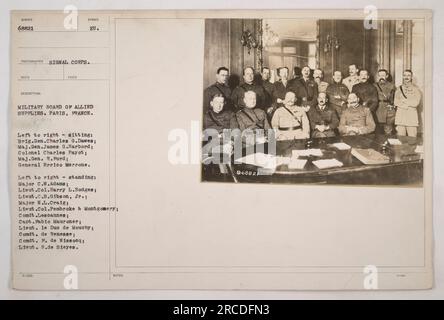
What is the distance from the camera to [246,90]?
1130 millimetres

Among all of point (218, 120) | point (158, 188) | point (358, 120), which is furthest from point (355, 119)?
point (158, 188)

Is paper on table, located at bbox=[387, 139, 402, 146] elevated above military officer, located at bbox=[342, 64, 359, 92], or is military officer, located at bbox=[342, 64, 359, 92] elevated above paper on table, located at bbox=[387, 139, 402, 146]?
military officer, located at bbox=[342, 64, 359, 92]

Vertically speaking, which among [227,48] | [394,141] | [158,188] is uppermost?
[227,48]

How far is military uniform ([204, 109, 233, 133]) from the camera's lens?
1.12 m

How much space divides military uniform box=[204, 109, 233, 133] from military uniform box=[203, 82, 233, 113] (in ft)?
0.04

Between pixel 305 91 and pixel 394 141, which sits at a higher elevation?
pixel 305 91

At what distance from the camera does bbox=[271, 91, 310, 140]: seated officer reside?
1129mm

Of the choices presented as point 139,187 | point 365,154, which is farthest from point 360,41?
point 139,187

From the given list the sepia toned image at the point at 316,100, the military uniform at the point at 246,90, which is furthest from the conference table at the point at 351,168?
the military uniform at the point at 246,90

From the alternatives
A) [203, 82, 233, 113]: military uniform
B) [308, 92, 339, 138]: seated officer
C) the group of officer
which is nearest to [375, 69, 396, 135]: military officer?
the group of officer

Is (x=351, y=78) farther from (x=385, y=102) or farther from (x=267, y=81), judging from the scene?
(x=267, y=81)

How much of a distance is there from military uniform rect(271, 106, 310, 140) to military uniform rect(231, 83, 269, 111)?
0.05 meters

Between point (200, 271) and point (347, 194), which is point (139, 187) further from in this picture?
point (347, 194)

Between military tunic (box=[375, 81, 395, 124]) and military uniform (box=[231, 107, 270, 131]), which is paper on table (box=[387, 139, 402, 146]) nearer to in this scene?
military tunic (box=[375, 81, 395, 124])
